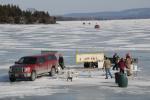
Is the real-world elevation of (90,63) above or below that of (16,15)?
below

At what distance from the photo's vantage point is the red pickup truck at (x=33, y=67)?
88.9 feet

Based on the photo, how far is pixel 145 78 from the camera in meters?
27.2

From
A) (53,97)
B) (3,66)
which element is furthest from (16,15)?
(53,97)

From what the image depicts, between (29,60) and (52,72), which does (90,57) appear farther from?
(29,60)

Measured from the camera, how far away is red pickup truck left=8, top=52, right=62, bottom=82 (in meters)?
27.1

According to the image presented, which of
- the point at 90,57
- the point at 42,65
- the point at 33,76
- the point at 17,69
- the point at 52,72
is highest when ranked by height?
the point at 90,57

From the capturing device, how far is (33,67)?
2761cm

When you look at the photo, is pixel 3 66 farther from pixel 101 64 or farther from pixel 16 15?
pixel 16 15

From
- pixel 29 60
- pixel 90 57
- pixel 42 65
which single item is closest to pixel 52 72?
pixel 42 65

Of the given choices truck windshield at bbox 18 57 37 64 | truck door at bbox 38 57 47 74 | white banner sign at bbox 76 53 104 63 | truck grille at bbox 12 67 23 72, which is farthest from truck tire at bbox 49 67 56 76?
truck grille at bbox 12 67 23 72

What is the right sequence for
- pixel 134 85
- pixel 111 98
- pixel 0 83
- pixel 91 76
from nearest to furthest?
1. pixel 111 98
2. pixel 134 85
3. pixel 0 83
4. pixel 91 76

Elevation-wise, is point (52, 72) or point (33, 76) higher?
point (52, 72)

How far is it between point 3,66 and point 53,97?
14.3 metres

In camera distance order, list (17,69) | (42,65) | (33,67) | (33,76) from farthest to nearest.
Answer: (42,65), (33,67), (33,76), (17,69)
